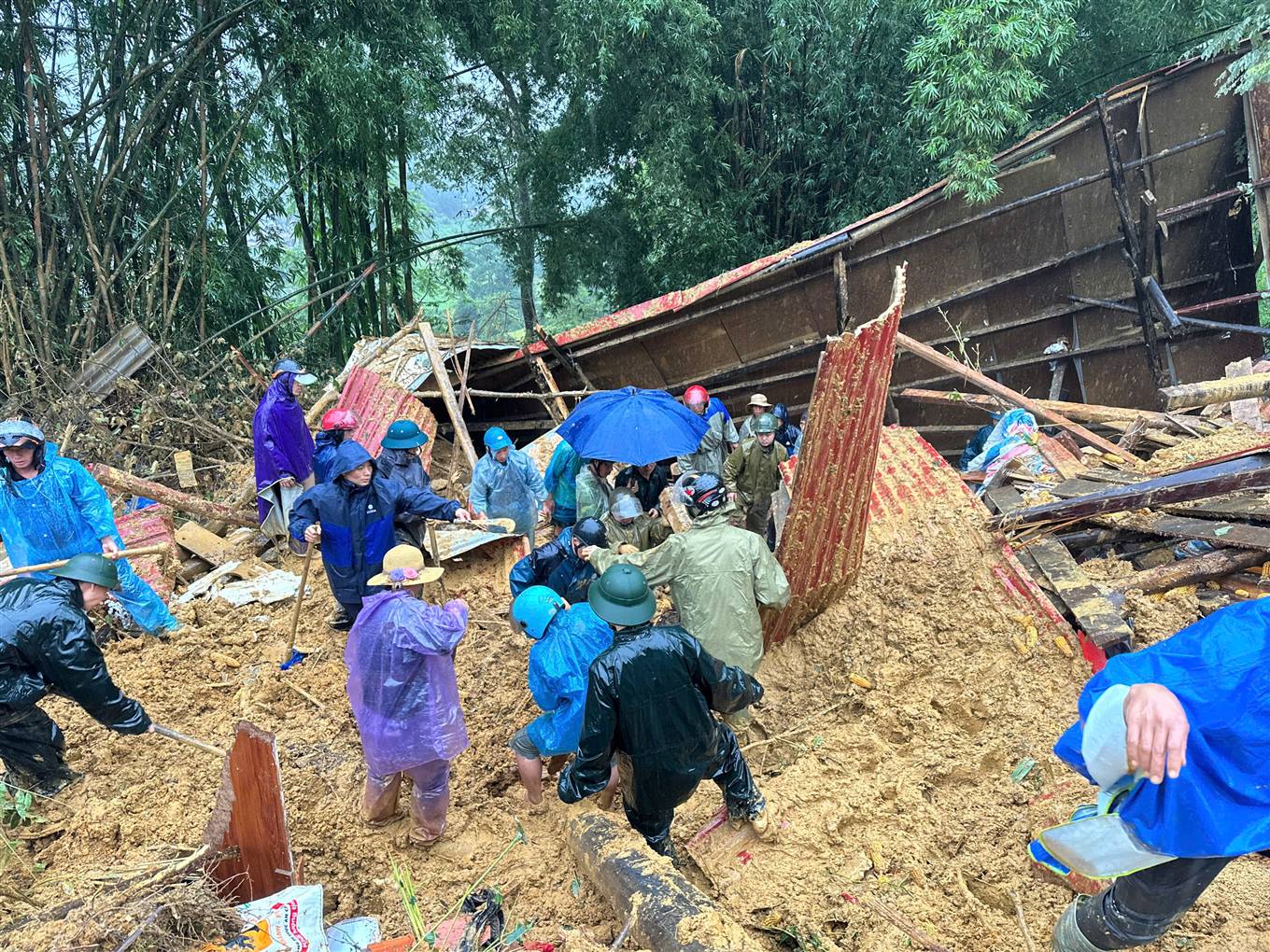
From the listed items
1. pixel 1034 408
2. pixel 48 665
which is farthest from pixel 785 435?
pixel 48 665

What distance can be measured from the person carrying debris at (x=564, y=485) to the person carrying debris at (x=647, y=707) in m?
2.51

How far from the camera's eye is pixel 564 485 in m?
5.61

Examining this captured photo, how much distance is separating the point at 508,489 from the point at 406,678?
2.61m

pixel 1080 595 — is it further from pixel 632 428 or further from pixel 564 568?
pixel 564 568

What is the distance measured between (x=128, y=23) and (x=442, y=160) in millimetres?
5793

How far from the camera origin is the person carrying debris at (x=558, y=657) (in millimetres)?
3350

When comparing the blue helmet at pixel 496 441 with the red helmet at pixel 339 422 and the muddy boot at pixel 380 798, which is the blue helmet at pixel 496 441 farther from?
the muddy boot at pixel 380 798

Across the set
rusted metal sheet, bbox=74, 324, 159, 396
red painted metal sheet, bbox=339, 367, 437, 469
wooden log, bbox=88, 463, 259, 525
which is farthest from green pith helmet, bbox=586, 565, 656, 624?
rusted metal sheet, bbox=74, 324, 159, 396

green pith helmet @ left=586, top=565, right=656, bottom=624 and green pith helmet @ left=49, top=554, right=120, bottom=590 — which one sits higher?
green pith helmet @ left=49, top=554, right=120, bottom=590

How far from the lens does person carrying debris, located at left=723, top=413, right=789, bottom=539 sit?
19.8ft

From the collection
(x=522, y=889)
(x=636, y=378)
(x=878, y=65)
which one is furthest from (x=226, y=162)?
(x=522, y=889)

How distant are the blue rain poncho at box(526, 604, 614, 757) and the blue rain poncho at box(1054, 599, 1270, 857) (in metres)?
2.01

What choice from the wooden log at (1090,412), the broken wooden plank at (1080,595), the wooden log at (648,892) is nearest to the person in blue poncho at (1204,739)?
the wooden log at (648,892)

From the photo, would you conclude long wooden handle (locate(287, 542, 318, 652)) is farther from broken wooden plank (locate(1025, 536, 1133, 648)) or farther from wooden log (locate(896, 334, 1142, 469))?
broken wooden plank (locate(1025, 536, 1133, 648))
